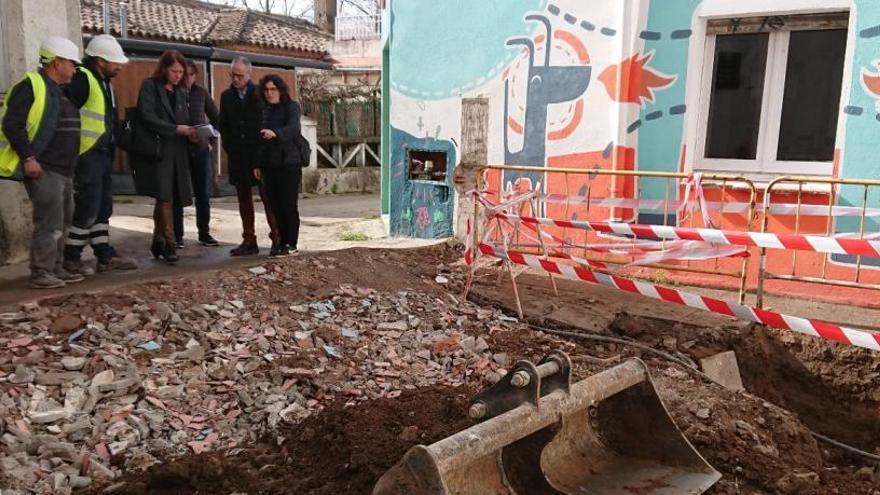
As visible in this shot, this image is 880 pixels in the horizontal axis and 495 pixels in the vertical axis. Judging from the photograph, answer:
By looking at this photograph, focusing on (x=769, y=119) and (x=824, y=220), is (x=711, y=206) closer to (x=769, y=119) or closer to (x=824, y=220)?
(x=824, y=220)

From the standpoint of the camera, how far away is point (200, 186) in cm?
767

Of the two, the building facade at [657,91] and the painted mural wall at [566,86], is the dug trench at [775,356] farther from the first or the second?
the painted mural wall at [566,86]

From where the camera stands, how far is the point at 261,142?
717cm

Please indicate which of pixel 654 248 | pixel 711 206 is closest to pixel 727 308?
pixel 654 248

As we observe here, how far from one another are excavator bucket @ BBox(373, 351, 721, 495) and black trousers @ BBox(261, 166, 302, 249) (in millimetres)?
4299

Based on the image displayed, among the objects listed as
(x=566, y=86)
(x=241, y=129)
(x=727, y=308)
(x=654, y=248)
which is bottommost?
(x=727, y=308)

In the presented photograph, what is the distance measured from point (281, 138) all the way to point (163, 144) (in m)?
1.07

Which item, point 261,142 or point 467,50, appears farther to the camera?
point 467,50

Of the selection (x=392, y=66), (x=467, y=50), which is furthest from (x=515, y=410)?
(x=392, y=66)

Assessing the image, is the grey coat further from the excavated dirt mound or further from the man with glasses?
the excavated dirt mound

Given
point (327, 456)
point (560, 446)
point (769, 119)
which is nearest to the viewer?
point (560, 446)

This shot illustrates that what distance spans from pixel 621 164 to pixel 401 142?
10.1 feet

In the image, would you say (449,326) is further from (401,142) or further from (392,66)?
(392,66)

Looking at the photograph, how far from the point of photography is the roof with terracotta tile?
55.3 feet
